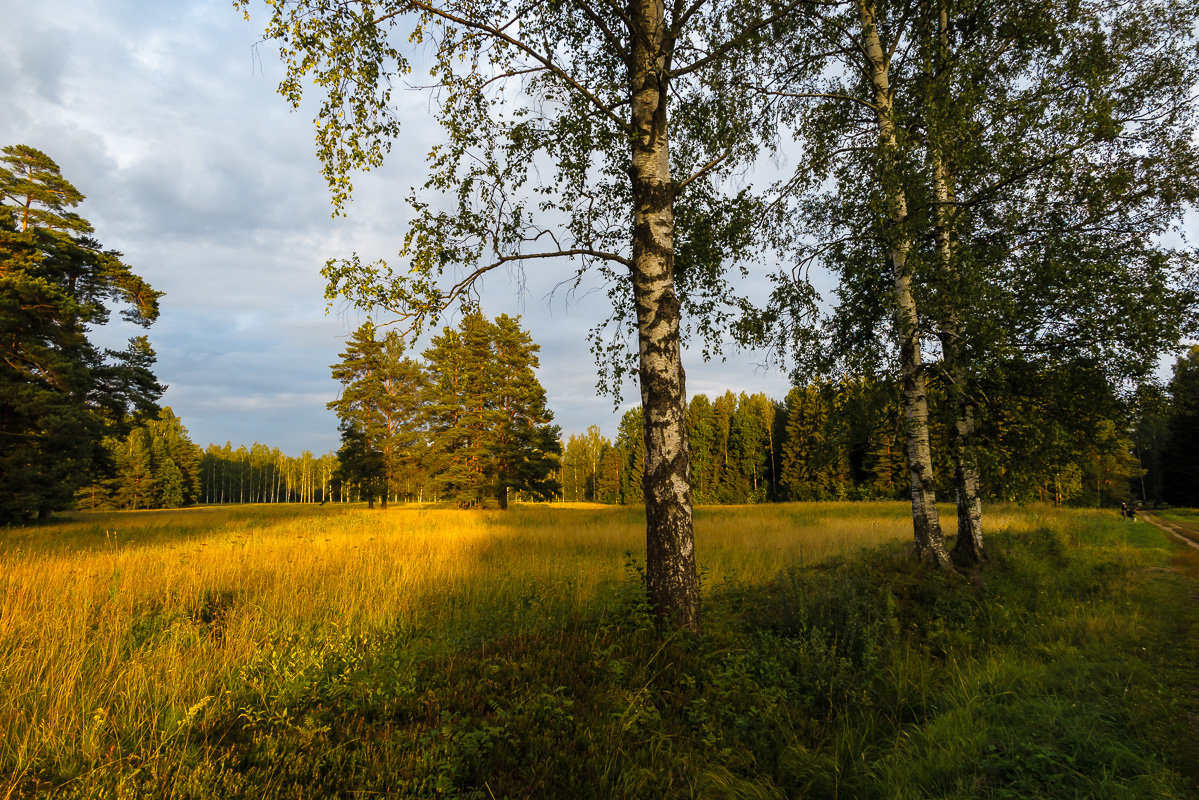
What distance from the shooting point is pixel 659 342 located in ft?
17.3

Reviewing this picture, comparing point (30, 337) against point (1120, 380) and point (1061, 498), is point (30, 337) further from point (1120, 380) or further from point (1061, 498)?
point (1061, 498)

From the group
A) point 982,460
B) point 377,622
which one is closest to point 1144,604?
point 982,460

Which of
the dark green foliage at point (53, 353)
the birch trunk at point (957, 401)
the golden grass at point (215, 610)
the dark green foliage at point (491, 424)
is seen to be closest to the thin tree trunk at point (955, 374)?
the birch trunk at point (957, 401)

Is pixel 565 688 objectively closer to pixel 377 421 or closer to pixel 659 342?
pixel 659 342

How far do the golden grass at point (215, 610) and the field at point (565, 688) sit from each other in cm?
4

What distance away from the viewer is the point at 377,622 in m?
5.24

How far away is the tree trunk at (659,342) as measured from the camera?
508cm

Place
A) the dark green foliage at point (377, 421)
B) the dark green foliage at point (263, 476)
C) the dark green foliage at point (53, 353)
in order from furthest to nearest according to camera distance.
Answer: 1. the dark green foliage at point (263, 476)
2. the dark green foliage at point (377, 421)
3. the dark green foliage at point (53, 353)

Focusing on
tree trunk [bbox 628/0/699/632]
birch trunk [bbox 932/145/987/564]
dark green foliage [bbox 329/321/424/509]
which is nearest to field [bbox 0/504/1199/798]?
tree trunk [bbox 628/0/699/632]

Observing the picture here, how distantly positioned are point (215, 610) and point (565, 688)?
190 inches

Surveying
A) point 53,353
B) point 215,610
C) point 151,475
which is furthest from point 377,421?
point 151,475

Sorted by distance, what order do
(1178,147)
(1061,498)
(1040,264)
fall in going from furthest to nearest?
1. (1061,498)
2. (1178,147)
3. (1040,264)

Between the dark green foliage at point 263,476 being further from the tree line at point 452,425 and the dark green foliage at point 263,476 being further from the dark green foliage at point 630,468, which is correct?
the tree line at point 452,425

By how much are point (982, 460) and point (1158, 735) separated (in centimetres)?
485
